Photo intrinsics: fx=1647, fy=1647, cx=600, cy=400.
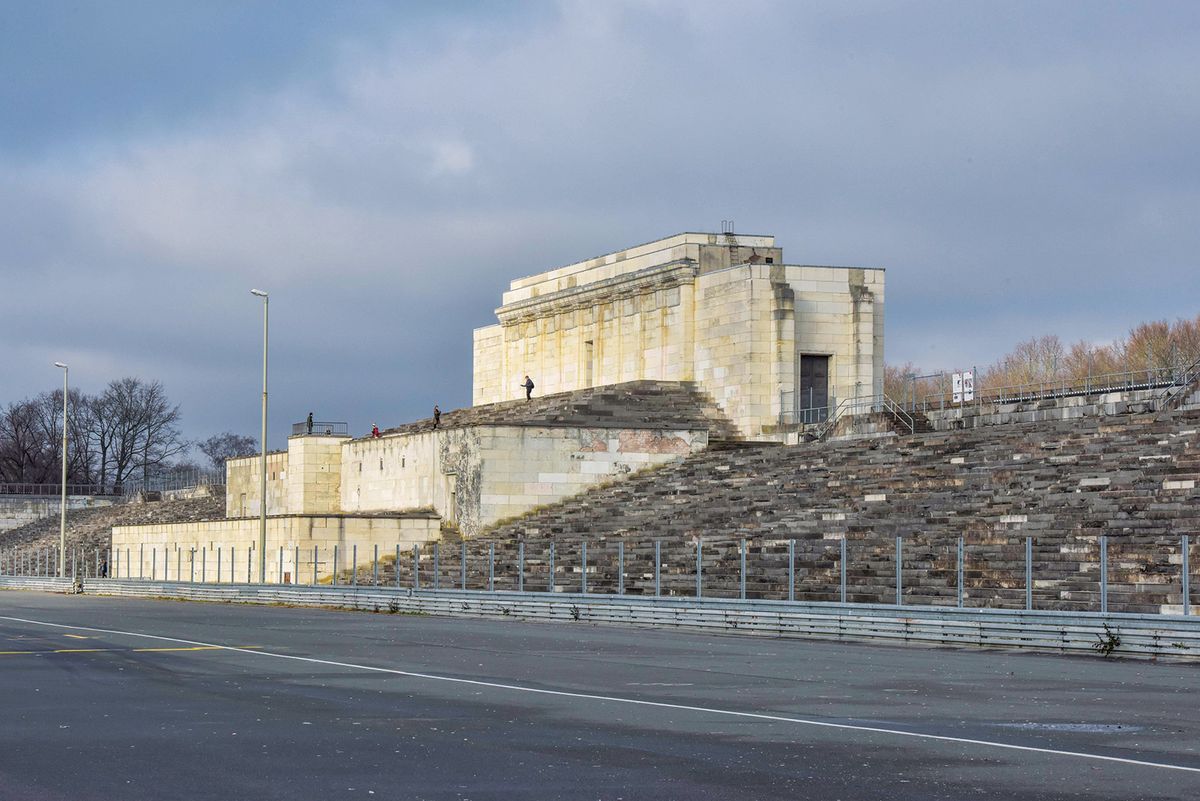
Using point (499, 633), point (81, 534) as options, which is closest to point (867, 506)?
point (499, 633)

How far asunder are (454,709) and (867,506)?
2772cm

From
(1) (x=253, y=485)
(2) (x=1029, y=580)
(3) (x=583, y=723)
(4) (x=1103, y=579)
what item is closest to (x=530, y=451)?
(1) (x=253, y=485)

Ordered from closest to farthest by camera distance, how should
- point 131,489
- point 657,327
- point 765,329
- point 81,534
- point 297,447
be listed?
point 765,329 → point 657,327 → point 297,447 → point 81,534 → point 131,489

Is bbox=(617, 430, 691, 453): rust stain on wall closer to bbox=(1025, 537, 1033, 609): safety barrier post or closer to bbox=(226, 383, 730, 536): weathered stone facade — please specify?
bbox=(226, 383, 730, 536): weathered stone facade

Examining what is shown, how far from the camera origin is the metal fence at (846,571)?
31844mm

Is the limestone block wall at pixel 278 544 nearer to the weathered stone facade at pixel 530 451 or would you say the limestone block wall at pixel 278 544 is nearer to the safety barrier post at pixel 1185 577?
the weathered stone facade at pixel 530 451

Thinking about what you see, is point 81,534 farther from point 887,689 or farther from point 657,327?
point 887,689

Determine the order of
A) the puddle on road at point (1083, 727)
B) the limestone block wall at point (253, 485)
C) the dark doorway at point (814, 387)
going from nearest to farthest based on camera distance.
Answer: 1. the puddle on road at point (1083, 727)
2. the dark doorway at point (814, 387)
3. the limestone block wall at point (253, 485)

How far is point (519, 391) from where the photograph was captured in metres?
80.6

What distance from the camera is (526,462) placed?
6162cm

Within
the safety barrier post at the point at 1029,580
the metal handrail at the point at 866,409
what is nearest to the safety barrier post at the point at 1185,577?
the safety barrier post at the point at 1029,580

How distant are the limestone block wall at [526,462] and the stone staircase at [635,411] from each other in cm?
49

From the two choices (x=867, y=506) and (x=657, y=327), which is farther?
(x=657, y=327)

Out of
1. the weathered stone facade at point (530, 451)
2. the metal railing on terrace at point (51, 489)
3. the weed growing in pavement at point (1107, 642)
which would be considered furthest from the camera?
the metal railing on terrace at point (51, 489)
